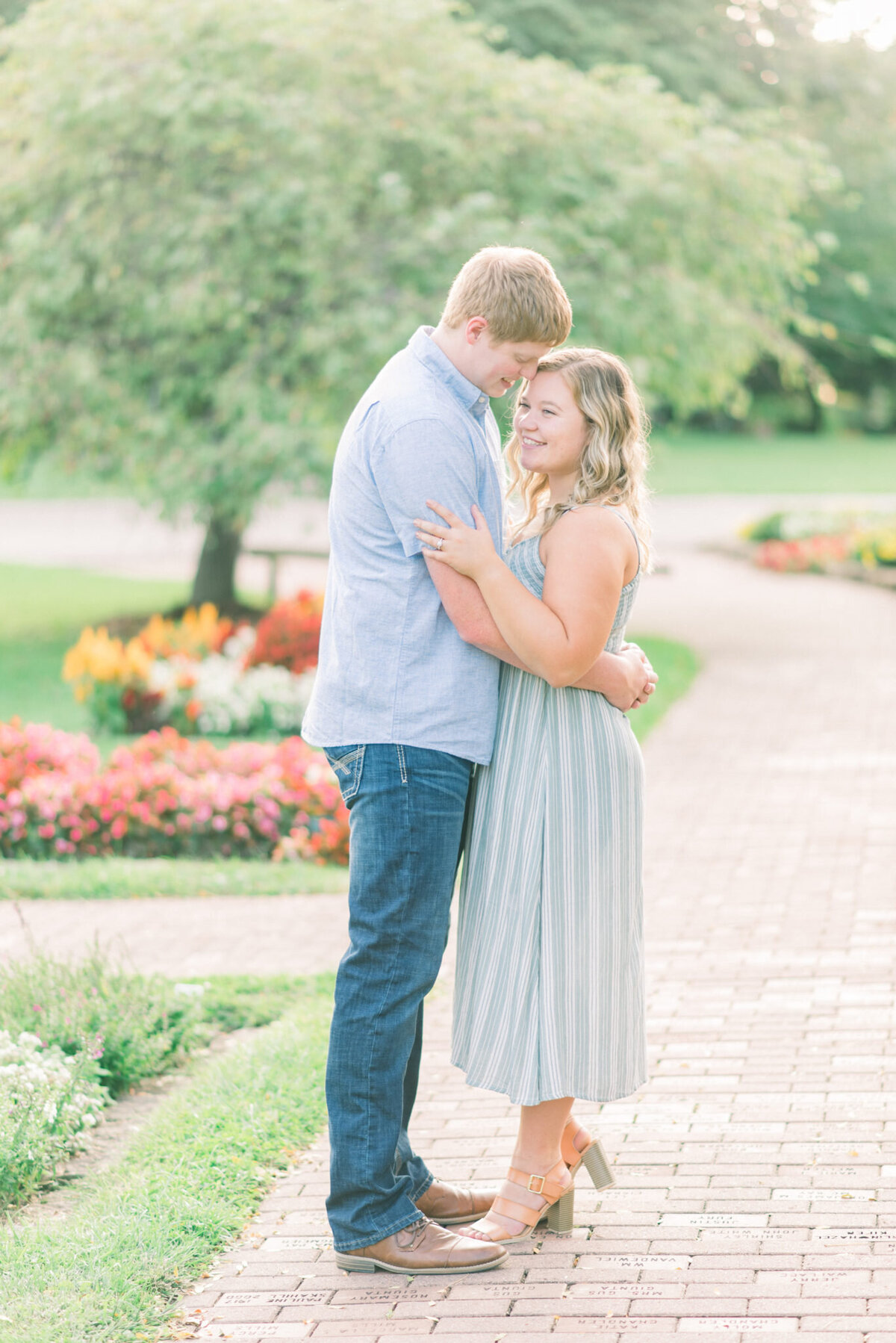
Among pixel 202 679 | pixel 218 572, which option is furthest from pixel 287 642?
pixel 218 572

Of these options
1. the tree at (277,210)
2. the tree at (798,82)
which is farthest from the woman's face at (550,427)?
the tree at (798,82)

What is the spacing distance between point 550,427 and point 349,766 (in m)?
0.79

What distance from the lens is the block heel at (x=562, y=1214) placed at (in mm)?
3316

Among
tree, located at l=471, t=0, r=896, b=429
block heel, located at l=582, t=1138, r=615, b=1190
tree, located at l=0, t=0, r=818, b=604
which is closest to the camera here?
block heel, located at l=582, t=1138, r=615, b=1190

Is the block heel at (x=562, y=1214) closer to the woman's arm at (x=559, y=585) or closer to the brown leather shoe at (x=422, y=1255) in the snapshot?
the brown leather shoe at (x=422, y=1255)

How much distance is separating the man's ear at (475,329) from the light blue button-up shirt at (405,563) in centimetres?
7

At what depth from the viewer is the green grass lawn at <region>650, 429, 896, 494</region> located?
38844mm

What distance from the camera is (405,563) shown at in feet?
9.96

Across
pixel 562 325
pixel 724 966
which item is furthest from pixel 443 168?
pixel 562 325

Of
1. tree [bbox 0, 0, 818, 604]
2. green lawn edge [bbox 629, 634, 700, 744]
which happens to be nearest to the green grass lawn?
green lawn edge [bbox 629, 634, 700, 744]

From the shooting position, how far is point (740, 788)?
325 inches

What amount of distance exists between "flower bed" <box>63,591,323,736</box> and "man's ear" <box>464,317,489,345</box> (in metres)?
6.92

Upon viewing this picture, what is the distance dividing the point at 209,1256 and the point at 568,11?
1473 cm

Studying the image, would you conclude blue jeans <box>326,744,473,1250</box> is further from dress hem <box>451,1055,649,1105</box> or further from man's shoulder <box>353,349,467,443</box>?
man's shoulder <box>353,349,467,443</box>
